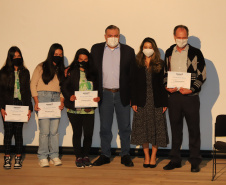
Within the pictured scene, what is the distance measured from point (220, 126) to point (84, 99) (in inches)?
68.7

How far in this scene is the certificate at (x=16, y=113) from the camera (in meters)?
4.81

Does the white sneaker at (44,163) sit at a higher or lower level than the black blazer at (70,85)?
lower

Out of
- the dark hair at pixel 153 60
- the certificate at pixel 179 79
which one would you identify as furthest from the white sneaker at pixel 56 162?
the certificate at pixel 179 79

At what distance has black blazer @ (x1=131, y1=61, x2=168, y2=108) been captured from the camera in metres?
4.79

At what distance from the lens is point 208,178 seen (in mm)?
4363

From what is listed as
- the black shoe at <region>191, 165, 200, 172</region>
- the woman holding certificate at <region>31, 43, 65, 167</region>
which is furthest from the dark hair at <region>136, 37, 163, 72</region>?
the black shoe at <region>191, 165, 200, 172</region>

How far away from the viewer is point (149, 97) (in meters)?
4.83

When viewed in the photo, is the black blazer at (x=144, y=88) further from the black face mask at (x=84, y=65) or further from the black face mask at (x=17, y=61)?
the black face mask at (x=17, y=61)

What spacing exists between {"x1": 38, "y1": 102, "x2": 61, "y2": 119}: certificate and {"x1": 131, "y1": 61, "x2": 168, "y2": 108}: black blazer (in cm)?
105

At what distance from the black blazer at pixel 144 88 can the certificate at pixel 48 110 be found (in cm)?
105

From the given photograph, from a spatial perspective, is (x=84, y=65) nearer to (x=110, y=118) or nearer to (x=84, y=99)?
(x=84, y=99)

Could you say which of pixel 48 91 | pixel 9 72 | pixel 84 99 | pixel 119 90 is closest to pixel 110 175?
pixel 84 99

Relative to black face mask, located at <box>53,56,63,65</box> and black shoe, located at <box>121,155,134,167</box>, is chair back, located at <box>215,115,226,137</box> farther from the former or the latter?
black face mask, located at <box>53,56,63,65</box>

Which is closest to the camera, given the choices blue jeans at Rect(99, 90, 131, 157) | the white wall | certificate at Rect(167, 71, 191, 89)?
certificate at Rect(167, 71, 191, 89)
